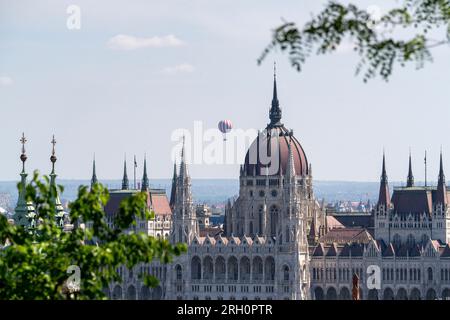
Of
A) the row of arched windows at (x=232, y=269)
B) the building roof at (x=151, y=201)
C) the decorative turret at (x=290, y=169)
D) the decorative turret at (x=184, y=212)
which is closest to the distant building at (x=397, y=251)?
the row of arched windows at (x=232, y=269)

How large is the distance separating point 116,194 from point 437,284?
30.2 m

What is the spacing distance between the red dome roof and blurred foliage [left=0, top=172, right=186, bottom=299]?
11880 cm

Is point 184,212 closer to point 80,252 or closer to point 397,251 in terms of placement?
point 397,251

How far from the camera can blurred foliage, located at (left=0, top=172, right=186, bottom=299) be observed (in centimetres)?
3020

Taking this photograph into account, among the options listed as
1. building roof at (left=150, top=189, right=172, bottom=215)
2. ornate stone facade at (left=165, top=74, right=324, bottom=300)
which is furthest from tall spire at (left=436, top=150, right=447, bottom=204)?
building roof at (left=150, top=189, right=172, bottom=215)

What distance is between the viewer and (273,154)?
15112 centimetres

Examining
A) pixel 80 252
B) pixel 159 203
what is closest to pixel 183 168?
pixel 159 203

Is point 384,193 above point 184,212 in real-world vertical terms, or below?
above

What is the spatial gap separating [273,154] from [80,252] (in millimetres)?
120599

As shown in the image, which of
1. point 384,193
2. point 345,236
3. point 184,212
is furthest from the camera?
point 184,212

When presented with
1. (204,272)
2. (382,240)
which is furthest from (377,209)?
(204,272)

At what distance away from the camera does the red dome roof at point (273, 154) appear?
494 ft

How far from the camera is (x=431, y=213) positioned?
14425 cm

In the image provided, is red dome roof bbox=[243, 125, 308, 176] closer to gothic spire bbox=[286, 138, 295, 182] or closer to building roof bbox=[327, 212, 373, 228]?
gothic spire bbox=[286, 138, 295, 182]
